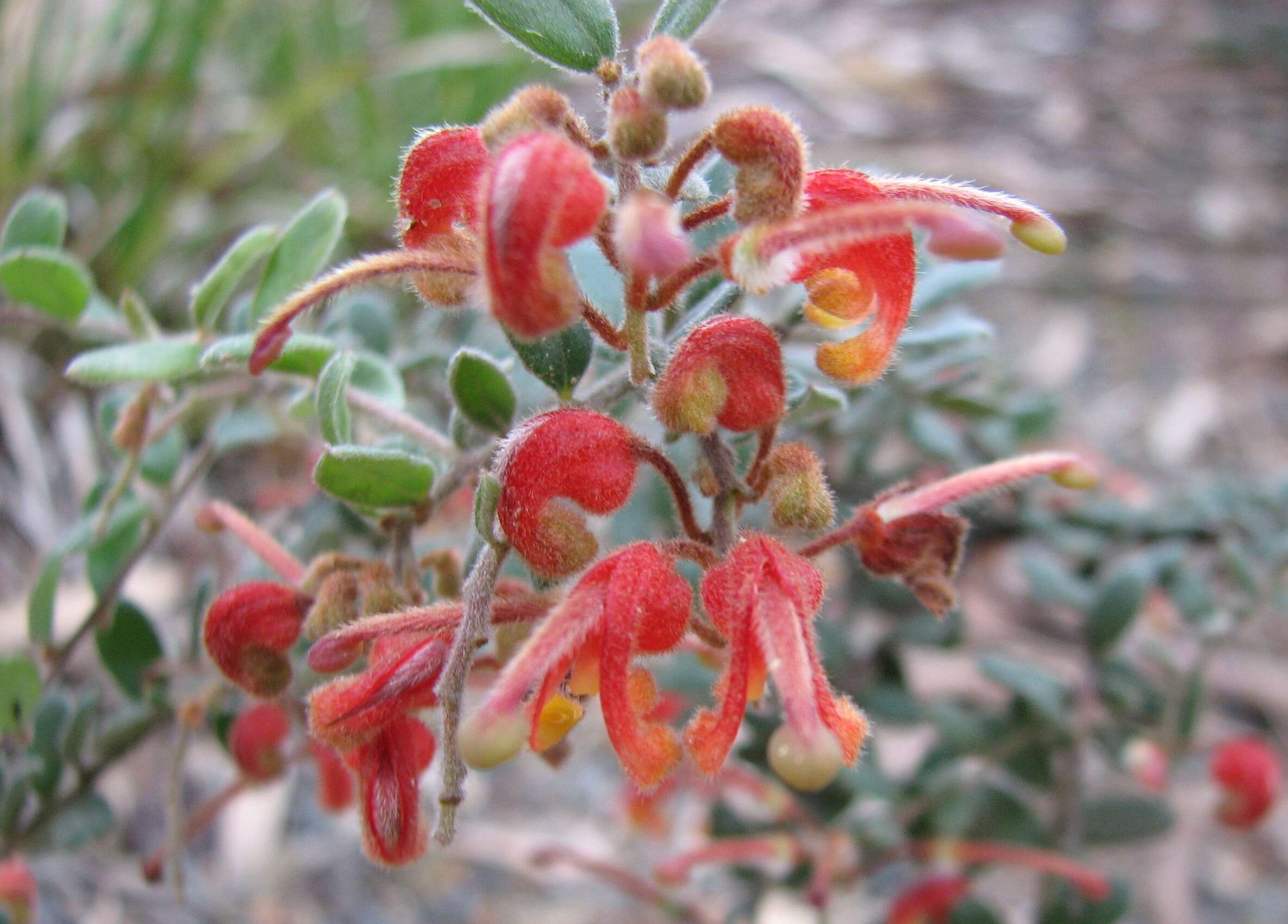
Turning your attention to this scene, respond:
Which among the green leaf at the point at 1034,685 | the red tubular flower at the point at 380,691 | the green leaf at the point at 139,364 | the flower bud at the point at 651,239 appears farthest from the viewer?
the green leaf at the point at 1034,685

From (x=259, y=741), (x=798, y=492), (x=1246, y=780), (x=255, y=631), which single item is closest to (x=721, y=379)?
(x=798, y=492)

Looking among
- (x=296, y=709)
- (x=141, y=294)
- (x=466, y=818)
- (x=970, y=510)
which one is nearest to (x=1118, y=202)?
(x=970, y=510)

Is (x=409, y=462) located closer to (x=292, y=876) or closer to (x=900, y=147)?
(x=292, y=876)

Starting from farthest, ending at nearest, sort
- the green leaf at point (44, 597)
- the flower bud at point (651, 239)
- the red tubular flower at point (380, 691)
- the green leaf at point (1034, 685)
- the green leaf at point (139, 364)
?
1. the green leaf at point (1034, 685)
2. the green leaf at point (44, 597)
3. the green leaf at point (139, 364)
4. the red tubular flower at point (380, 691)
5. the flower bud at point (651, 239)

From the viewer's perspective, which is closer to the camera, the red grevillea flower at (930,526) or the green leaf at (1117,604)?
the red grevillea flower at (930,526)

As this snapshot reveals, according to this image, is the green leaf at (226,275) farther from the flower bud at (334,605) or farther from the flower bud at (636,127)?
the flower bud at (636,127)

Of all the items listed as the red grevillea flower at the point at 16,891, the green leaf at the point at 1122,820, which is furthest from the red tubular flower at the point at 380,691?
the green leaf at the point at 1122,820
